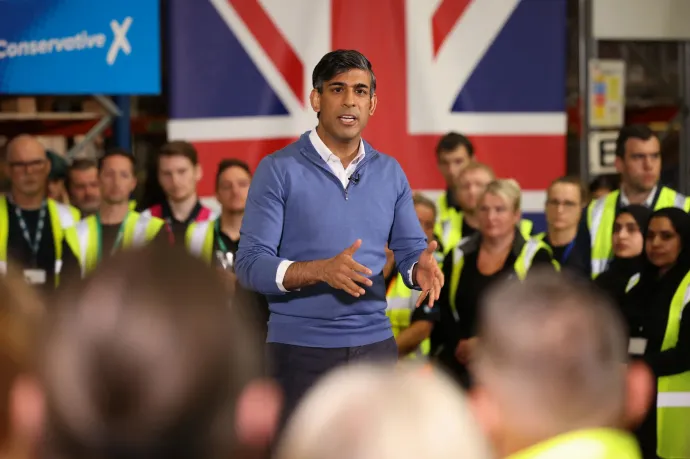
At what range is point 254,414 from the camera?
947mm

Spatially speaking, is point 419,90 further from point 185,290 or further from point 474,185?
point 185,290

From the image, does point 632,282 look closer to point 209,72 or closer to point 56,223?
point 56,223

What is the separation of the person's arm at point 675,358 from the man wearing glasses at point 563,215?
0.76 meters

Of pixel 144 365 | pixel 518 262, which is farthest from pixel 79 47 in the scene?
pixel 144 365

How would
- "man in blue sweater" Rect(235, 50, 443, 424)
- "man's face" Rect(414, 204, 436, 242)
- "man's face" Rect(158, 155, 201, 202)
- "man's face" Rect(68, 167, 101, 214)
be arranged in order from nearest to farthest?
1. "man in blue sweater" Rect(235, 50, 443, 424)
2. "man's face" Rect(158, 155, 201, 202)
3. "man's face" Rect(414, 204, 436, 242)
4. "man's face" Rect(68, 167, 101, 214)

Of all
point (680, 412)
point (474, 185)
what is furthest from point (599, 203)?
point (680, 412)

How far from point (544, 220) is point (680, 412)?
193 cm

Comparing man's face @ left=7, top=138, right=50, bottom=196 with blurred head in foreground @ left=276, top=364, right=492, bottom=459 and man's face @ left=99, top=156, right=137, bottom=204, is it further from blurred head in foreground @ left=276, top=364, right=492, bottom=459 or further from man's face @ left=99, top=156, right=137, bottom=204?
blurred head in foreground @ left=276, top=364, right=492, bottom=459

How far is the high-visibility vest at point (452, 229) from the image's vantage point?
14.5ft

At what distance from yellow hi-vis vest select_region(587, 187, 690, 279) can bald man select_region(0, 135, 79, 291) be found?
2.02 meters

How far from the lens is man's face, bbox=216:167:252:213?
3896mm

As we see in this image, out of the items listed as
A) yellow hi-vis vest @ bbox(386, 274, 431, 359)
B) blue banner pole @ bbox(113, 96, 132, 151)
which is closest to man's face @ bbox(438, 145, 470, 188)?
yellow hi-vis vest @ bbox(386, 274, 431, 359)

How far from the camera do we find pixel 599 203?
14.3 feet

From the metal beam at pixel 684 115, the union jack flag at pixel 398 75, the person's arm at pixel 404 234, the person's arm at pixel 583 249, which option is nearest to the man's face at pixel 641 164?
the person's arm at pixel 583 249
